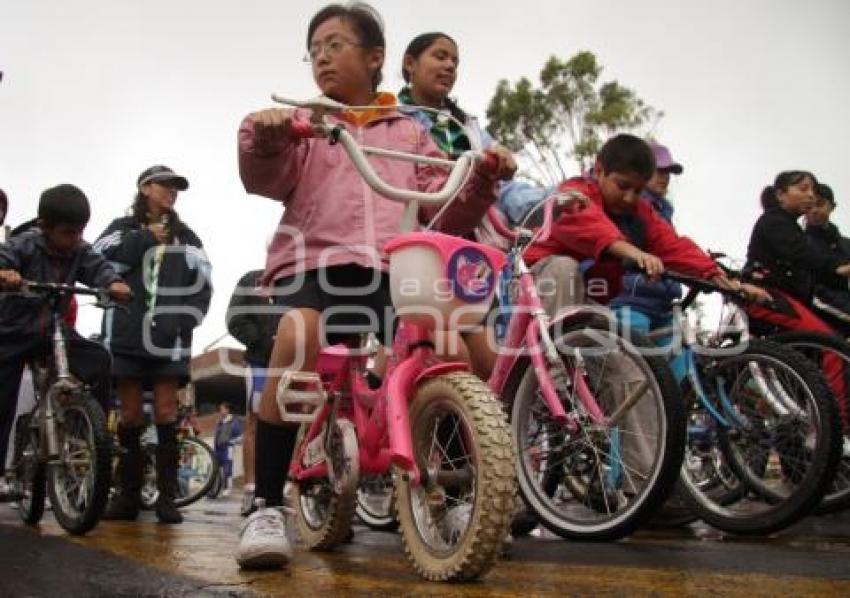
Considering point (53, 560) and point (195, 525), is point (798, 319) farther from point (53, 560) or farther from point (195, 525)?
point (53, 560)

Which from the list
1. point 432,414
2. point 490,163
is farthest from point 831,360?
point 432,414

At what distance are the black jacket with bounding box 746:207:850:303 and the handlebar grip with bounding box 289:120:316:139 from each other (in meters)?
3.81

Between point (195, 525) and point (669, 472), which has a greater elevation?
point (669, 472)

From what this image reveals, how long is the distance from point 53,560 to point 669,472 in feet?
7.15

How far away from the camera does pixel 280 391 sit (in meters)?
3.08

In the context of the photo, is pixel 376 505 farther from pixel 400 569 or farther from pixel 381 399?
pixel 381 399

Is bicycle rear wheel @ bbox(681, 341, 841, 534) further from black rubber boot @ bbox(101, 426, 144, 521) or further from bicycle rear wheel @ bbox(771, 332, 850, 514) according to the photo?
black rubber boot @ bbox(101, 426, 144, 521)

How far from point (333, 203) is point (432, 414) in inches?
34.6

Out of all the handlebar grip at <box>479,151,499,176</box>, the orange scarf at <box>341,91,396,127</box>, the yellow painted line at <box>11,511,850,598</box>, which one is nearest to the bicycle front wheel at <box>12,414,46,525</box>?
the yellow painted line at <box>11,511,850,598</box>

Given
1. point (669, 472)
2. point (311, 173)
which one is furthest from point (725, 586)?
point (311, 173)

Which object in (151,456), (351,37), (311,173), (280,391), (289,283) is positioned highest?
(351,37)

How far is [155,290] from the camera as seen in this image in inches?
231

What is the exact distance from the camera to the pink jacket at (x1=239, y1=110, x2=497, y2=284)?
10.4 feet

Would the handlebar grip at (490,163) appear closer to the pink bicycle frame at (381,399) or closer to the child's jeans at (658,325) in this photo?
the pink bicycle frame at (381,399)
